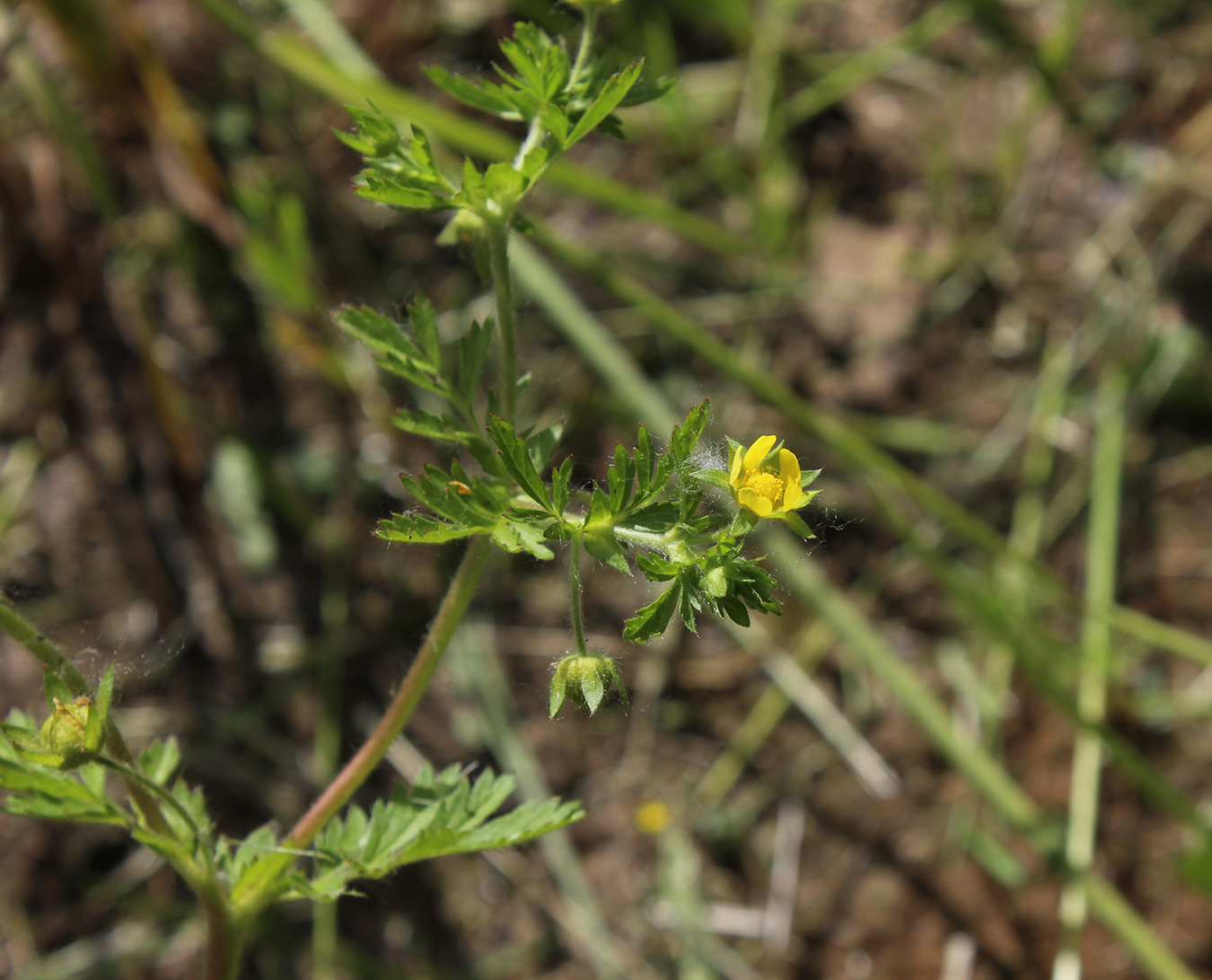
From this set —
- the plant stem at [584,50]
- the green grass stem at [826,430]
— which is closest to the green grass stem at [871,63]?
the green grass stem at [826,430]

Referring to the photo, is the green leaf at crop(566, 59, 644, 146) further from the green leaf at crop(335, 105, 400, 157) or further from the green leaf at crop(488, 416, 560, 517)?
the green leaf at crop(488, 416, 560, 517)

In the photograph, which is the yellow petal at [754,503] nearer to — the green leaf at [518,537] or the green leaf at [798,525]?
the green leaf at [798,525]

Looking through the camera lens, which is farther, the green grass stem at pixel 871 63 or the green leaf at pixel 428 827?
the green grass stem at pixel 871 63

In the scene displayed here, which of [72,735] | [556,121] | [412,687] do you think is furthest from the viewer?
[412,687]

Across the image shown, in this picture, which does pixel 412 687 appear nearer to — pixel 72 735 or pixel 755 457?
pixel 72 735

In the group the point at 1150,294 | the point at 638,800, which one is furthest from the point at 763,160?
the point at 638,800

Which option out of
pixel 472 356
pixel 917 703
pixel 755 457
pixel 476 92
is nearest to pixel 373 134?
pixel 476 92
